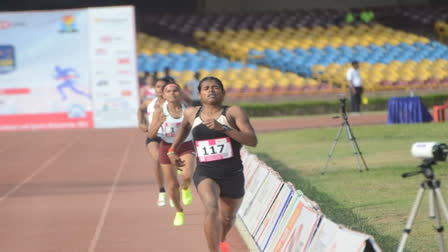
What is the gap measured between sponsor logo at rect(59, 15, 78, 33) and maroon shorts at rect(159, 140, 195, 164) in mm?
17169

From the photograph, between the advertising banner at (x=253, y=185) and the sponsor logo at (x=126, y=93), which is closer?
the advertising banner at (x=253, y=185)

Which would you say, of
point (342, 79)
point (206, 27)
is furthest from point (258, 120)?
point (206, 27)

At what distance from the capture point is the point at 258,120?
34.5 metres

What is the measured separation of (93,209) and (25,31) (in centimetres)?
1596

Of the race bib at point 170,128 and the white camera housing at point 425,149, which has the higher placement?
the white camera housing at point 425,149

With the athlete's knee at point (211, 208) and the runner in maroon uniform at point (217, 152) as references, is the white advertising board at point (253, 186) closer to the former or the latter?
the runner in maroon uniform at point (217, 152)

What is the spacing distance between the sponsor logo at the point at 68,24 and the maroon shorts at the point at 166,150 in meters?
17.2

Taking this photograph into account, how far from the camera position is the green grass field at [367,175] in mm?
10844

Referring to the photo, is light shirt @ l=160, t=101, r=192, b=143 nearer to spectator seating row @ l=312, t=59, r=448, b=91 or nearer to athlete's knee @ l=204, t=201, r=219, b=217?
athlete's knee @ l=204, t=201, r=219, b=217

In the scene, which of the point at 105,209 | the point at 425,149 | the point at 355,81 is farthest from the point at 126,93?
the point at 425,149

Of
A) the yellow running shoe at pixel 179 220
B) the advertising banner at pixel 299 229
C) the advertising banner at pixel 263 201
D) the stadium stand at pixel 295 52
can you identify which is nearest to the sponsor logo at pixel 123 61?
the stadium stand at pixel 295 52

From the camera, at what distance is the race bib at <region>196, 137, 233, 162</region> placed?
8586 millimetres

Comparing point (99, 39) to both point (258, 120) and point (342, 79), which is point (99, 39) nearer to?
point (258, 120)

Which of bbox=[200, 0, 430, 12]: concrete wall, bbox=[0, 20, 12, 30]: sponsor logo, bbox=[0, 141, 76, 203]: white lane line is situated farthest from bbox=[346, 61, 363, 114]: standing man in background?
bbox=[200, 0, 430, 12]: concrete wall
